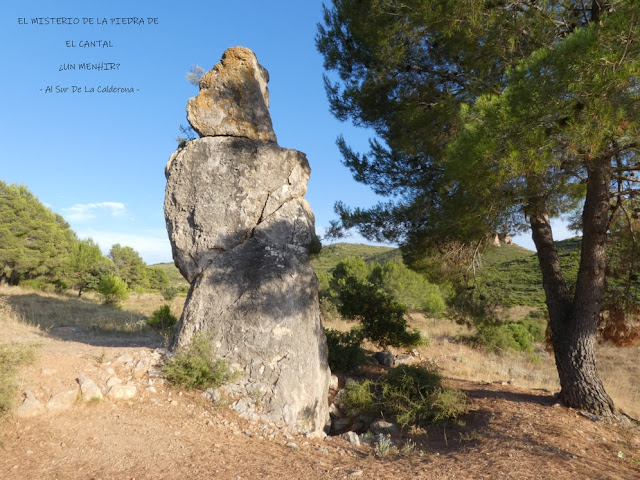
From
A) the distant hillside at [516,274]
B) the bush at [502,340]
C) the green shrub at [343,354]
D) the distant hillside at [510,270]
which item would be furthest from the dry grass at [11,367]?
the bush at [502,340]

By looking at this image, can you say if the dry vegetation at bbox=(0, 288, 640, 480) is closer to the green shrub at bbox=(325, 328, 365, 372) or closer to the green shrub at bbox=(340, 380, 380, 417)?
the green shrub at bbox=(340, 380, 380, 417)

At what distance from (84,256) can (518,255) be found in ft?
153

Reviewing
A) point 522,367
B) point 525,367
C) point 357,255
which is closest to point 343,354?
point 522,367

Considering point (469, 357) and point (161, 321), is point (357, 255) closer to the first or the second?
point (469, 357)

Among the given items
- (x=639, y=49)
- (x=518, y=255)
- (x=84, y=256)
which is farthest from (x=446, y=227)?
(x=518, y=255)

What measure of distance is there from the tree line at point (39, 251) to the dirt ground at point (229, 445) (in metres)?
20.9

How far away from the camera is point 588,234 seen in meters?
6.61

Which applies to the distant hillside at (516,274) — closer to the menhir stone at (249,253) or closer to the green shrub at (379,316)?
the green shrub at (379,316)

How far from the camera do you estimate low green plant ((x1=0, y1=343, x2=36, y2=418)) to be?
4320 mm

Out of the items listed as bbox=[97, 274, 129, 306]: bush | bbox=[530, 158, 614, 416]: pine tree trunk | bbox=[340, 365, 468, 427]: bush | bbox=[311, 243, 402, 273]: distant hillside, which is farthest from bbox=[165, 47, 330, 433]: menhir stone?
bbox=[311, 243, 402, 273]: distant hillside

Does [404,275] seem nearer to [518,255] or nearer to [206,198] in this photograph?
[206,198]

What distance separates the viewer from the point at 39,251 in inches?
1051

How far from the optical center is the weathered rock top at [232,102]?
7.02 m

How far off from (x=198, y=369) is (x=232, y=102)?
4.56 metres
